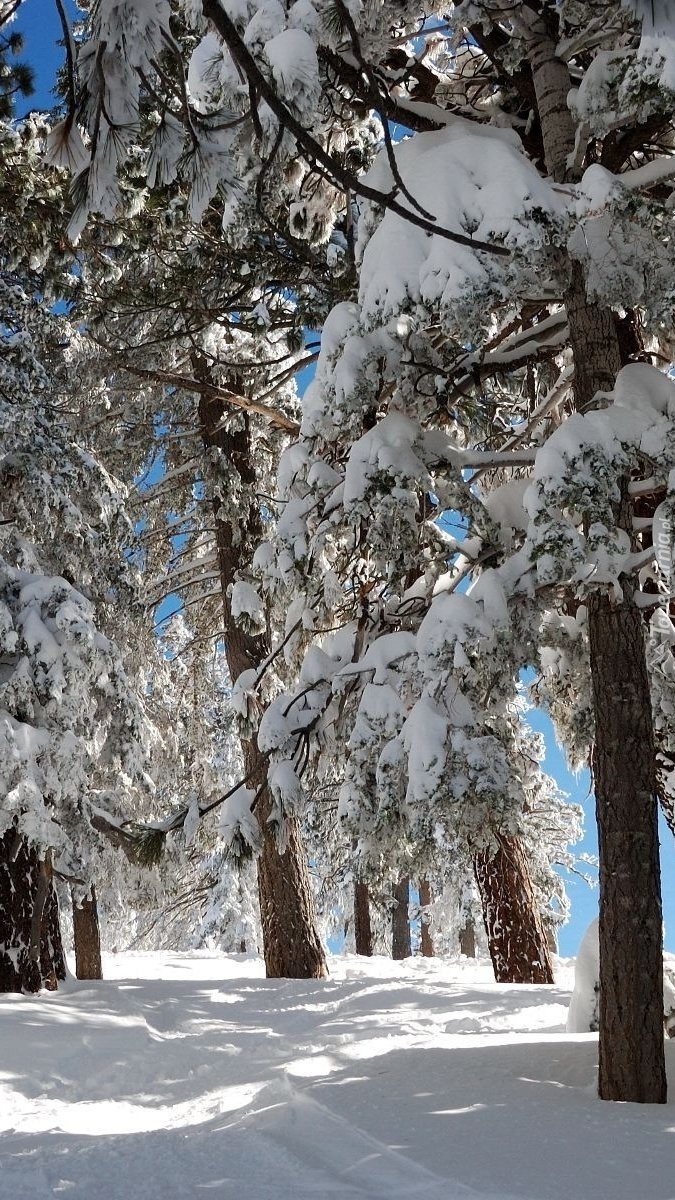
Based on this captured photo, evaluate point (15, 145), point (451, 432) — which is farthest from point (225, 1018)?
point (15, 145)

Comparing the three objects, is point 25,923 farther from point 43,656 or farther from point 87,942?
point 87,942

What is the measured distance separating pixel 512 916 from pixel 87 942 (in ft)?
26.2

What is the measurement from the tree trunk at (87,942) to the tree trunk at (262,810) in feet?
14.9

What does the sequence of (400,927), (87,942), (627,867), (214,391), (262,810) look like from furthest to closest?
(400,927) < (87,942) < (262,810) < (214,391) < (627,867)

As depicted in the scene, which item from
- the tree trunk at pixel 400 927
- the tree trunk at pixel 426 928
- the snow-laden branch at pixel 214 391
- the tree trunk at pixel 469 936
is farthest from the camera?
the tree trunk at pixel 469 936

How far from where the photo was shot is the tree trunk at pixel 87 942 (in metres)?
15.6

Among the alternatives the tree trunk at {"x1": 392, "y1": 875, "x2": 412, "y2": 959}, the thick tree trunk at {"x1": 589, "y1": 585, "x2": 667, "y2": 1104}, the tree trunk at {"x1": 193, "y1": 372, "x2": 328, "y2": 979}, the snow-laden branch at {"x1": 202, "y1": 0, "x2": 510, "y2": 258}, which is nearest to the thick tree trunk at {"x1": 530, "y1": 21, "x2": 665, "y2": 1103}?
the thick tree trunk at {"x1": 589, "y1": 585, "x2": 667, "y2": 1104}

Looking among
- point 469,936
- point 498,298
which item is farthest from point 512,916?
point 469,936

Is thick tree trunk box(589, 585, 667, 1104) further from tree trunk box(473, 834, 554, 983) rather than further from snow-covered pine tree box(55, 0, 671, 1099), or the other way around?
tree trunk box(473, 834, 554, 983)

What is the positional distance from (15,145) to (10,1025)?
25.7 ft

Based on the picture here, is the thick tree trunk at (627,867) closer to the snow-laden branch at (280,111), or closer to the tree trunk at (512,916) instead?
the snow-laden branch at (280,111)

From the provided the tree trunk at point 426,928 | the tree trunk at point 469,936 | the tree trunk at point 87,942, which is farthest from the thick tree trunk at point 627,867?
the tree trunk at point 469,936

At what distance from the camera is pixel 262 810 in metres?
11.9

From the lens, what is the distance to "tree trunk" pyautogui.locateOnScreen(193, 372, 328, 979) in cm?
1180
